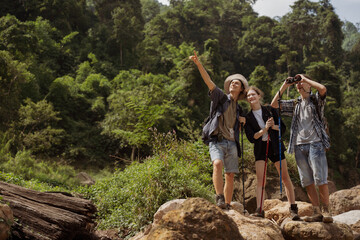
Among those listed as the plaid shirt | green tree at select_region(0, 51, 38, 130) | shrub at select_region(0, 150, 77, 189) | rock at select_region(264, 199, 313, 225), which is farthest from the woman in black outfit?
green tree at select_region(0, 51, 38, 130)

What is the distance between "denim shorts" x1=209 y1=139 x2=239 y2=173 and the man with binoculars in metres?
0.74

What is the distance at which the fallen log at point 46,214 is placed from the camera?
3.59 metres

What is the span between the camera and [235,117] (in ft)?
13.8

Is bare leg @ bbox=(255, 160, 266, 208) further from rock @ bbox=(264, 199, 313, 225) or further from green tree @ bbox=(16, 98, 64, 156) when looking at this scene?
green tree @ bbox=(16, 98, 64, 156)

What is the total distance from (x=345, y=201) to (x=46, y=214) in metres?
6.98

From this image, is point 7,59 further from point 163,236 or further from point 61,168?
point 163,236

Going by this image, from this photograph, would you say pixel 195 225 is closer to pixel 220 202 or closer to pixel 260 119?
pixel 220 202

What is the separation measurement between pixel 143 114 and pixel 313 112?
39.1ft

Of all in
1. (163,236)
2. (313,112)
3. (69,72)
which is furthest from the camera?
(69,72)

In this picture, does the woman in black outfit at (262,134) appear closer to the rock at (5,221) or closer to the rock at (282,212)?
the rock at (282,212)

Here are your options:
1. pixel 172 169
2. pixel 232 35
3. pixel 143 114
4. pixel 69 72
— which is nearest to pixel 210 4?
pixel 232 35

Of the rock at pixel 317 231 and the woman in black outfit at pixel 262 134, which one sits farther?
the woman in black outfit at pixel 262 134

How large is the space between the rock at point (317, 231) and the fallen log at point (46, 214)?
2.54 meters

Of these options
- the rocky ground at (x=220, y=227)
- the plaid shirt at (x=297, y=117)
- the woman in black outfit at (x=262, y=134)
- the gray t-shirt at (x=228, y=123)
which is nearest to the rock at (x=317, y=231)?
the rocky ground at (x=220, y=227)
